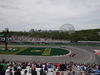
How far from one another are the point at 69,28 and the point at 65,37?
3318 cm

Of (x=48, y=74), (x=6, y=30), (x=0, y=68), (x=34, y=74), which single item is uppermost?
(x=6, y=30)

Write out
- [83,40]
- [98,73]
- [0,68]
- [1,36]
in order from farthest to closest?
1. [83,40]
2. [1,36]
3. [98,73]
4. [0,68]

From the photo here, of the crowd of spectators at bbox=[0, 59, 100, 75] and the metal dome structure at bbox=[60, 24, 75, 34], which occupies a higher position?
the metal dome structure at bbox=[60, 24, 75, 34]

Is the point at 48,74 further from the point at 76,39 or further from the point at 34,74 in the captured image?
the point at 76,39

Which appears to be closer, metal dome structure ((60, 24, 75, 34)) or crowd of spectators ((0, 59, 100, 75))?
crowd of spectators ((0, 59, 100, 75))

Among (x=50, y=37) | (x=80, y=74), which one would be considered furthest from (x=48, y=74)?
(x=50, y=37)

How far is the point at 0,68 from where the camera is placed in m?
7.06

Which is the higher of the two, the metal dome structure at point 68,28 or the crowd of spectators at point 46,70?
the metal dome structure at point 68,28

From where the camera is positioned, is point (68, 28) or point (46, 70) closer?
point (46, 70)

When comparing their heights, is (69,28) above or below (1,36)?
above

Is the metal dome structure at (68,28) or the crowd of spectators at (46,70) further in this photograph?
the metal dome structure at (68,28)

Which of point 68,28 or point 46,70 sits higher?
point 68,28

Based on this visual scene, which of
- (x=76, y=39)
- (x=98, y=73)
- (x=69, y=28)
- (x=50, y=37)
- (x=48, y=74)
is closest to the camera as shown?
(x=98, y=73)

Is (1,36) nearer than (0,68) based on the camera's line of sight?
No
